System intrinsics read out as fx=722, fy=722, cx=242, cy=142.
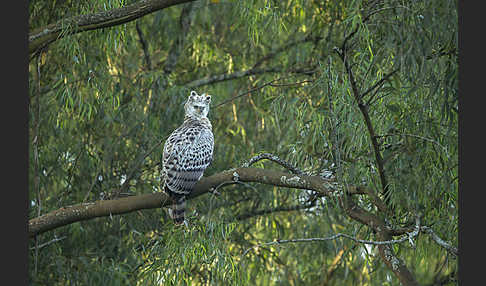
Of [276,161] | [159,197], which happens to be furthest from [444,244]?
[159,197]

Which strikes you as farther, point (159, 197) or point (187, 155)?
point (187, 155)

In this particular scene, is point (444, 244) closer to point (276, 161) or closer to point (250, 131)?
point (276, 161)

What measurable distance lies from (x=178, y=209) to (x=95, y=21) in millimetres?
1078

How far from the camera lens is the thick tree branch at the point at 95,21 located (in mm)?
3668

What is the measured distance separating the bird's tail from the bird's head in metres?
0.75

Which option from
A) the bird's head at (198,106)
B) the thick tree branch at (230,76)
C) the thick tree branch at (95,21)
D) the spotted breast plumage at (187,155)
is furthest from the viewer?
the thick tree branch at (230,76)

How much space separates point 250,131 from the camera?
566 cm

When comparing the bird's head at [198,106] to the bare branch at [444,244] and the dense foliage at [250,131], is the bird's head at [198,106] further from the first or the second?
the bare branch at [444,244]

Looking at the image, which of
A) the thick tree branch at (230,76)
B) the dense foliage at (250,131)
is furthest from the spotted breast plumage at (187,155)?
the thick tree branch at (230,76)

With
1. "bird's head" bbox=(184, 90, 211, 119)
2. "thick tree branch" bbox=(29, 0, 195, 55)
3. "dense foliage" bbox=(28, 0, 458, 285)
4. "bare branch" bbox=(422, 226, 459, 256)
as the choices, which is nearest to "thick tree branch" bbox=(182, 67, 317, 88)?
"dense foliage" bbox=(28, 0, 458, 285)

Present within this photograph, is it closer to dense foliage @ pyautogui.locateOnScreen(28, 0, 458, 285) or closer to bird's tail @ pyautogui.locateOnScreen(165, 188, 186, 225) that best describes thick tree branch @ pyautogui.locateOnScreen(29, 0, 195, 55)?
dense foliage @ pyautogui.locateOnScreen(28, 0, 458, 285)

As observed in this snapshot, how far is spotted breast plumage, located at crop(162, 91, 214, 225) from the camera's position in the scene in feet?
12.5

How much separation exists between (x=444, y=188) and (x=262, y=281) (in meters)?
2.53

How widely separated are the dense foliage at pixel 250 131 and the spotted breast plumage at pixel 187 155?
4.8 inches
